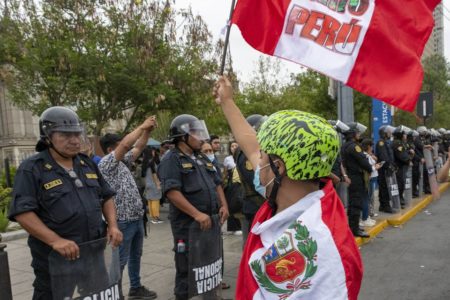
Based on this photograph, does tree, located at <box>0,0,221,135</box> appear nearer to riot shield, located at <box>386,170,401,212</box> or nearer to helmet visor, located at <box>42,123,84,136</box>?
riot shield, located at <box>386,170,401,212</box>

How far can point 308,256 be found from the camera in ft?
4.99

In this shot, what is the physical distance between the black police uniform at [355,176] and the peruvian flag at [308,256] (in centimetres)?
590

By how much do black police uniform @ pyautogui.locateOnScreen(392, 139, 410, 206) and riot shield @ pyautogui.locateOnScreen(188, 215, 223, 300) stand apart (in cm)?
773

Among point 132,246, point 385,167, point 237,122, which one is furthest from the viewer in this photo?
point 385,167

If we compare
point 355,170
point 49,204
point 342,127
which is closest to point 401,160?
point 355,170

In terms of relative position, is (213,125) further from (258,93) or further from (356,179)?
(356,179)

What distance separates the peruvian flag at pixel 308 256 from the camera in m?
1.51

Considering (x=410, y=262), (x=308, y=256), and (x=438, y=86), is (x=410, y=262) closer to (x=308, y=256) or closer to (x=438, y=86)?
(x=308, y=256)

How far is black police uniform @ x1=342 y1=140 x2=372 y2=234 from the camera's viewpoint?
7262mm

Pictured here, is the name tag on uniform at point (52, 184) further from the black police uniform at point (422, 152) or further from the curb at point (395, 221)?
the black police uniform at point (422, 152)

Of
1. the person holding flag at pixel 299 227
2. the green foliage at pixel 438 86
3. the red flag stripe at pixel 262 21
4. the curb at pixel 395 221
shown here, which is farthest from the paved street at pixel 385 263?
the green foliage at pixel 438 86

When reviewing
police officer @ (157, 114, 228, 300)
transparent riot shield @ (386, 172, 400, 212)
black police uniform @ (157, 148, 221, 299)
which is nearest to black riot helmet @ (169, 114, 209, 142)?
police officer @ (157, 114, 228, 300)

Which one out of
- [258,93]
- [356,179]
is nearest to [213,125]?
[258,93]

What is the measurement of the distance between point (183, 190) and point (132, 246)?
3.50 feet
